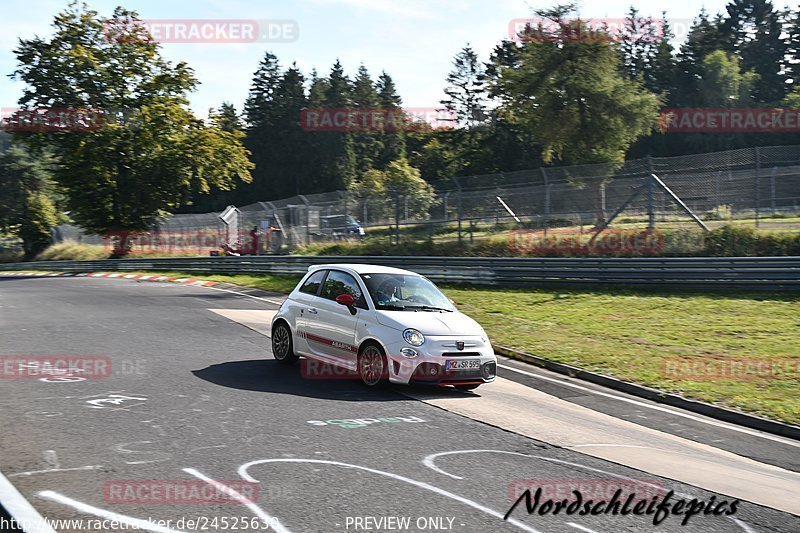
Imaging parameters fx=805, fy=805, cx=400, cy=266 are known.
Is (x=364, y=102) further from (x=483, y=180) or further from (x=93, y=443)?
(x=93, y=443)

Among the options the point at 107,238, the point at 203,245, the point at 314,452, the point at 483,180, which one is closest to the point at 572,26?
the point at 483,180

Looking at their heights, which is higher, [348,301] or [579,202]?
[579,202]

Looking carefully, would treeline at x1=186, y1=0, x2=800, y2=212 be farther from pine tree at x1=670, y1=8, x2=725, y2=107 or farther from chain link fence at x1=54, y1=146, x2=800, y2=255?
chain link fence at x1=54, y1=146, x2=800, y2=255

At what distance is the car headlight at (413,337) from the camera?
1038cm

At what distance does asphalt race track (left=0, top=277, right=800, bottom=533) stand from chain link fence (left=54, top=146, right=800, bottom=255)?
11.7 meters

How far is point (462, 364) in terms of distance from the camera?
10547 millimetres

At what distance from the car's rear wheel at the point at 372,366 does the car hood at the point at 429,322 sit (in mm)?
389

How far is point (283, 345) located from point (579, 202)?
14.6 meters

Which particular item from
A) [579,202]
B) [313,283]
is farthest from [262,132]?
[313,283]

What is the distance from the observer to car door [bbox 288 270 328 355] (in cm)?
1198

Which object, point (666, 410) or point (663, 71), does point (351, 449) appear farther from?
point (663, 71)

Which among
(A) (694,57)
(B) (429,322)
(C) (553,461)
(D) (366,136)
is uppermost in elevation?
(A) (694,57)

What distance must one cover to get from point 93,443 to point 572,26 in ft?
130

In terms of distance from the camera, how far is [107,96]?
4600 cm
